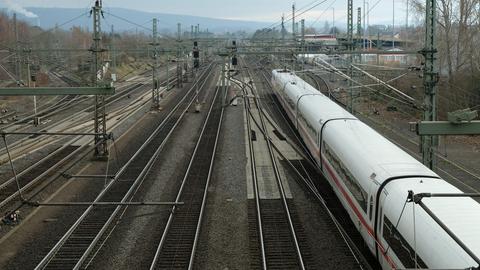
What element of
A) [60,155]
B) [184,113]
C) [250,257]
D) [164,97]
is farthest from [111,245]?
[164,97]

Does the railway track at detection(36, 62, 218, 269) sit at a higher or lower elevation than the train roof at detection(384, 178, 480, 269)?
→ lower

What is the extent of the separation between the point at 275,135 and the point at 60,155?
10.7 metres

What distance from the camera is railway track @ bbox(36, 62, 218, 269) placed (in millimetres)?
11117

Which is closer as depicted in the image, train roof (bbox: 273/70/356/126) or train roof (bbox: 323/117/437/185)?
train roof (bbox: 323/117/437/185)

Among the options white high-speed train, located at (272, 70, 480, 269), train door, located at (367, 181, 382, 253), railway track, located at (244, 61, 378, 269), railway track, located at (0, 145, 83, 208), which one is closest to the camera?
white high-speed train, located at (272, 70, 480, 269)

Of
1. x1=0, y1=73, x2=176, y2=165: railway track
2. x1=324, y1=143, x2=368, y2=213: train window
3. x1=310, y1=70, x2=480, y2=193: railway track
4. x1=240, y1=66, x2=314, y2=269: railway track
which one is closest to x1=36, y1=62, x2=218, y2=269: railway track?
x1=240, y1=66, x2=314, y2=269: railway track

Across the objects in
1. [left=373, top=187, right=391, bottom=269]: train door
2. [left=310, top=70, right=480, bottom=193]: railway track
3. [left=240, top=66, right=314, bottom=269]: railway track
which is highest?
[left=373, top=187, right=391, bottom=269]: train door

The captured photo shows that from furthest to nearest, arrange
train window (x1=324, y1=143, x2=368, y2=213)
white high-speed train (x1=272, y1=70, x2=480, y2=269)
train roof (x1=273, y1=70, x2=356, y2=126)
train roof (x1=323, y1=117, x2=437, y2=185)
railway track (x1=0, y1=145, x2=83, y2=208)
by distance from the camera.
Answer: train roof (x1=273, y1=70, x2=356, y2=126) → railway track (x1=0, y1=145, x2=83, y2=208) → train window (x1=324, y1=143, x2=368, y2=213) → train roof (x1=323, y1=117, x2=437, y2=185) → white high-speed train (x1=272, y1=70, x2=480, y2=269)

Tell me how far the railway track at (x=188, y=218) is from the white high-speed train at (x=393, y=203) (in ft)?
12.8

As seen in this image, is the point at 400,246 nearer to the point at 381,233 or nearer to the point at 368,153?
the point at 381,233

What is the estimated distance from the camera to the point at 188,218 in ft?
46.1

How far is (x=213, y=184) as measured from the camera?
17.4 meters

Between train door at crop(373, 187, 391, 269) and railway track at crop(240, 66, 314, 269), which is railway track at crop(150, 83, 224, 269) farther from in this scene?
train door at crop(373, 187, 391, 269)

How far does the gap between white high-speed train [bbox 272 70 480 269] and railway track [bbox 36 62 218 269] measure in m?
5.95
